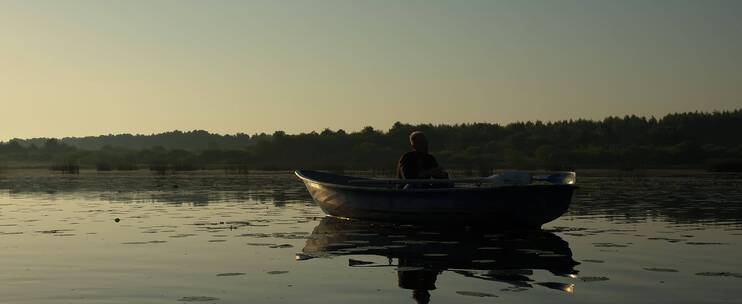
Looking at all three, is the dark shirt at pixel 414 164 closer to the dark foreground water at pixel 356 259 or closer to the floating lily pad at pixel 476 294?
the dark foreground water at pixel 356 259

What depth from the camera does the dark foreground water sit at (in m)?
9.90

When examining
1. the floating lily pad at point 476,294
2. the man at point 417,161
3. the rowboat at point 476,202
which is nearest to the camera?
the floating lily pad at point 476,294

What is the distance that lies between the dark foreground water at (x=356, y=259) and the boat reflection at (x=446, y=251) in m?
0.03

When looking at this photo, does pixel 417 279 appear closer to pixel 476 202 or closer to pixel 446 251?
pixel 446 251

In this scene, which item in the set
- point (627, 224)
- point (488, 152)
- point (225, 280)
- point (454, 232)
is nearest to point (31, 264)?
point (225, 280)

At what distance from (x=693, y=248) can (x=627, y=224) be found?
15.2ft

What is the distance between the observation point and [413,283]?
419 inches

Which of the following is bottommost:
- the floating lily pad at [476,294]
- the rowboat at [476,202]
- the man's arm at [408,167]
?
the floating lily pad at [476,294]

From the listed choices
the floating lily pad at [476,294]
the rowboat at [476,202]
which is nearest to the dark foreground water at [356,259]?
the floating lily pad at [476,294]

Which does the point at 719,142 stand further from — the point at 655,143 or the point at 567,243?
the point at 567,243

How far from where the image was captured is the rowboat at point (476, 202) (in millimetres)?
16969

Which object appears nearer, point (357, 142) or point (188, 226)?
point (188, 226)

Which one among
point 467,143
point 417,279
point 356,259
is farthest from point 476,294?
point 467,143

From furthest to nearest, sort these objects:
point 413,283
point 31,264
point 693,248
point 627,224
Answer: point 627,224 < point 693,248 < point 31,264 < point 413,283
